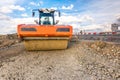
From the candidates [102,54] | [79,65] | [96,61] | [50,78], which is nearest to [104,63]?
[96,61]

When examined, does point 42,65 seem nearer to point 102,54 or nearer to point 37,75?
point 37,75

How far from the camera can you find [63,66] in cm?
1084

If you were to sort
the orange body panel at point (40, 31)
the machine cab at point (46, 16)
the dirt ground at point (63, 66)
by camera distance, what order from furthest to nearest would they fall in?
the machine cab at point (46, 16), the orange body panel at point (40, 31), the dirt ground at point (63, 66)

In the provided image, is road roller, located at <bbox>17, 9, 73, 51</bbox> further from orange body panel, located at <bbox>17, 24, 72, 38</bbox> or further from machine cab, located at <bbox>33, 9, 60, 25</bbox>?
machine cab, located at <bbox>33, 9, 60, 25</bbox>

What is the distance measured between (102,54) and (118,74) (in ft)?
14.4

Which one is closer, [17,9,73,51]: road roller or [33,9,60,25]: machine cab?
Result: [17,9,73,51]: road roller

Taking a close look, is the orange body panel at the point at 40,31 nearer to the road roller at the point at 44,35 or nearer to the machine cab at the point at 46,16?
the road roller at the point at 44,35

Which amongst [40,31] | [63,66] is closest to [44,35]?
[40,31]

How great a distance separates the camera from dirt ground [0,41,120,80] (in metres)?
9.48

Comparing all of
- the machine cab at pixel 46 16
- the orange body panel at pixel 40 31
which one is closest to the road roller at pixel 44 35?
the orange body panel at pixel 40 31

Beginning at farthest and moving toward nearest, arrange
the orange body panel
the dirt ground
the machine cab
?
the machine cab
the orange body panel
the dirt ground

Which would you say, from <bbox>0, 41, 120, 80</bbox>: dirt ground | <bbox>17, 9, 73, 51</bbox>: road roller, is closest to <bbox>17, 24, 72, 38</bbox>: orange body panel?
<bbox>17, 9, 73, 51</bbox>: road roller

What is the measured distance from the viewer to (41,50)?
1438 cm

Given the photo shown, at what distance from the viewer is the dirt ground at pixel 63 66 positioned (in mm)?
9477
